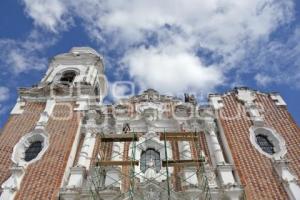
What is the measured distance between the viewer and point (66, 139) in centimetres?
1738

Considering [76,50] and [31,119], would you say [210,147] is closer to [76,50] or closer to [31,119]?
[31,119]

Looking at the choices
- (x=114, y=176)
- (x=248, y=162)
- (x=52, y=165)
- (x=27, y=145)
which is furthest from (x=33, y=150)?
(x=248, y=162)

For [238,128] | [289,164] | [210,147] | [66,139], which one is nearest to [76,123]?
[66,139]

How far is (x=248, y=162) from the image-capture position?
15.8m

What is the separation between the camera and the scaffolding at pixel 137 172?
14336 millimetres

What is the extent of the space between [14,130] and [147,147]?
21.3ft

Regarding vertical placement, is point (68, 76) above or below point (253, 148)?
above

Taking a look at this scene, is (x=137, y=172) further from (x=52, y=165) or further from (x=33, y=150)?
(x=33, y=150)

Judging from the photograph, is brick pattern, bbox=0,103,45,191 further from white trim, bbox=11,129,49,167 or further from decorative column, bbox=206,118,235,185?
decorative column, bbox=206,118,235,185

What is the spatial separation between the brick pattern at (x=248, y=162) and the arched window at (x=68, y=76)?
1023 centimetres

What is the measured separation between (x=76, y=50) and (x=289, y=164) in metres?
17.1

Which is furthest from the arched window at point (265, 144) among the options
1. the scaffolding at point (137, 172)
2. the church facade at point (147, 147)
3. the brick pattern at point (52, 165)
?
the brick pattern at point (52, 165)

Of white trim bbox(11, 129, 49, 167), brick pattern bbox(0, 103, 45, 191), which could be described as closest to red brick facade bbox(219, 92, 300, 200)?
white trim bbox(11, 129, 49, 167)

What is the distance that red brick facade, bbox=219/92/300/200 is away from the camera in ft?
47.7
